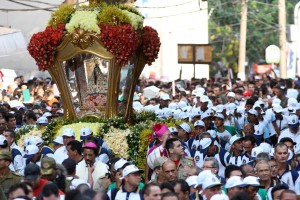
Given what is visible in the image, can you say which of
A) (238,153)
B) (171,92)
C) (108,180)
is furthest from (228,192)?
(171,92)

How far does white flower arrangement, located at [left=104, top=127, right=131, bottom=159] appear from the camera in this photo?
21.4 m

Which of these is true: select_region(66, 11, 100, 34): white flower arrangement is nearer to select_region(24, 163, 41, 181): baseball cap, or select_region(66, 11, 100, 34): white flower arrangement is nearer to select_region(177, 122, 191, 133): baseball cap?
select_region(177, 122, 191, 133): baseball cap

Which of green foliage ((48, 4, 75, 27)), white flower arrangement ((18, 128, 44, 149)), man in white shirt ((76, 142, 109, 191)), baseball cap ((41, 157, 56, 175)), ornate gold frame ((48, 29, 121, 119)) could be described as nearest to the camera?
baseball cap ((41, 157, 56, 175))

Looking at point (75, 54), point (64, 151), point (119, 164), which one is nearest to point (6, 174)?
point (119, 164)

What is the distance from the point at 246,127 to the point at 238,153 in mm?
2795

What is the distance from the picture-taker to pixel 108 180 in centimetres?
1706

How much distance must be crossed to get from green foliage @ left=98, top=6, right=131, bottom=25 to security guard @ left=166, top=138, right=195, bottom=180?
4837 mm

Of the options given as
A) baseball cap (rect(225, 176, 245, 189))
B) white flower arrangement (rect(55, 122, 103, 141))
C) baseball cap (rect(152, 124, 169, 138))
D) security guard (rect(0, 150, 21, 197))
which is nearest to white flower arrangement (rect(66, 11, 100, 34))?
white flower arrangement (rect(55, 122, 103, 141))

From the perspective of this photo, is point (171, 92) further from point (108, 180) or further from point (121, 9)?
point (108, 180)

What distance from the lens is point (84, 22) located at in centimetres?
2222

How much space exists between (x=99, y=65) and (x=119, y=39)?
39.5 inches

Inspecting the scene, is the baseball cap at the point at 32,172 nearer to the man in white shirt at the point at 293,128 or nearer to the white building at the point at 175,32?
the man in white shirt at the point at 293,128

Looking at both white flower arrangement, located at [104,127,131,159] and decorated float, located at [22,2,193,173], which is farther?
decorated float, located at [22,2,193,173]

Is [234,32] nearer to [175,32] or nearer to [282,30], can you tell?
[175,32]
